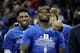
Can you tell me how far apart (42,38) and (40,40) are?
51mm

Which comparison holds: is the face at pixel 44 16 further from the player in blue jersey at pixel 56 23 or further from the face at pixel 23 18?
the face at pixel 23 18

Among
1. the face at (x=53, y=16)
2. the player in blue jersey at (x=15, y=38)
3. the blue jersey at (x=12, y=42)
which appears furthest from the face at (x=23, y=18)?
the face at (x=53, y=16)

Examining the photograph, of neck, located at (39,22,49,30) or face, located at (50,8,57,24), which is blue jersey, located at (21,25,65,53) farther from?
face, located at (50,8,57,24)

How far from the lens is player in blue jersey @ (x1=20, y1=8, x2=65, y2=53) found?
738cm

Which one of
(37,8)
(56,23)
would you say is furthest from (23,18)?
(37,8)

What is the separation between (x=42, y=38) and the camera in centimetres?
739

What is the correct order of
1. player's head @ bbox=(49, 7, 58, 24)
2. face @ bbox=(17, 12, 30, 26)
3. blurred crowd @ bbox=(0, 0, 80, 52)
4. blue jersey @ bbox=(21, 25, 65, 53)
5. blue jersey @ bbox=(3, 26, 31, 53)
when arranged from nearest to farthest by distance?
1. blue jersey @ bbox=(21, 25, 65, 53)
2. player's head @ bbox=(49, 7, 58, 24)
3. face @ bbox=(17, 12, 30, 26)
4. blue jersey @ bbox=(3, 26, 31, 53)
5. blurred crowd @ bbox=(0, 0, 80, 52)

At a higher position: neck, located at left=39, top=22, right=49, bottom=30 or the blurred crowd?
neck, located at left=39, top=22, right=49, bottom=30

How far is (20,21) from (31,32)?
115cm

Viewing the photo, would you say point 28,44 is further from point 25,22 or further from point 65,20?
point 65,20

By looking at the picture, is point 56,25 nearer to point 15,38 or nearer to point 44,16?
point 44,16

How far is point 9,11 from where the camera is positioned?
53.9 ft

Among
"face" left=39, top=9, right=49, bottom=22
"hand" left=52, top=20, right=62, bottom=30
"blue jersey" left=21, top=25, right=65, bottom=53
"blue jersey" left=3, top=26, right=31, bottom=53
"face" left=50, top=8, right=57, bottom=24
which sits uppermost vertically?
"face" left=39, top=9, right=49, bottom=22

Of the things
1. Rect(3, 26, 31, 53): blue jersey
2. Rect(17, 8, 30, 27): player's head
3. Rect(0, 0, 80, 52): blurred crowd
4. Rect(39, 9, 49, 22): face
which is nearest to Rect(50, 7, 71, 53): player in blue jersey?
Rect(39, 9, 49, 22): face
